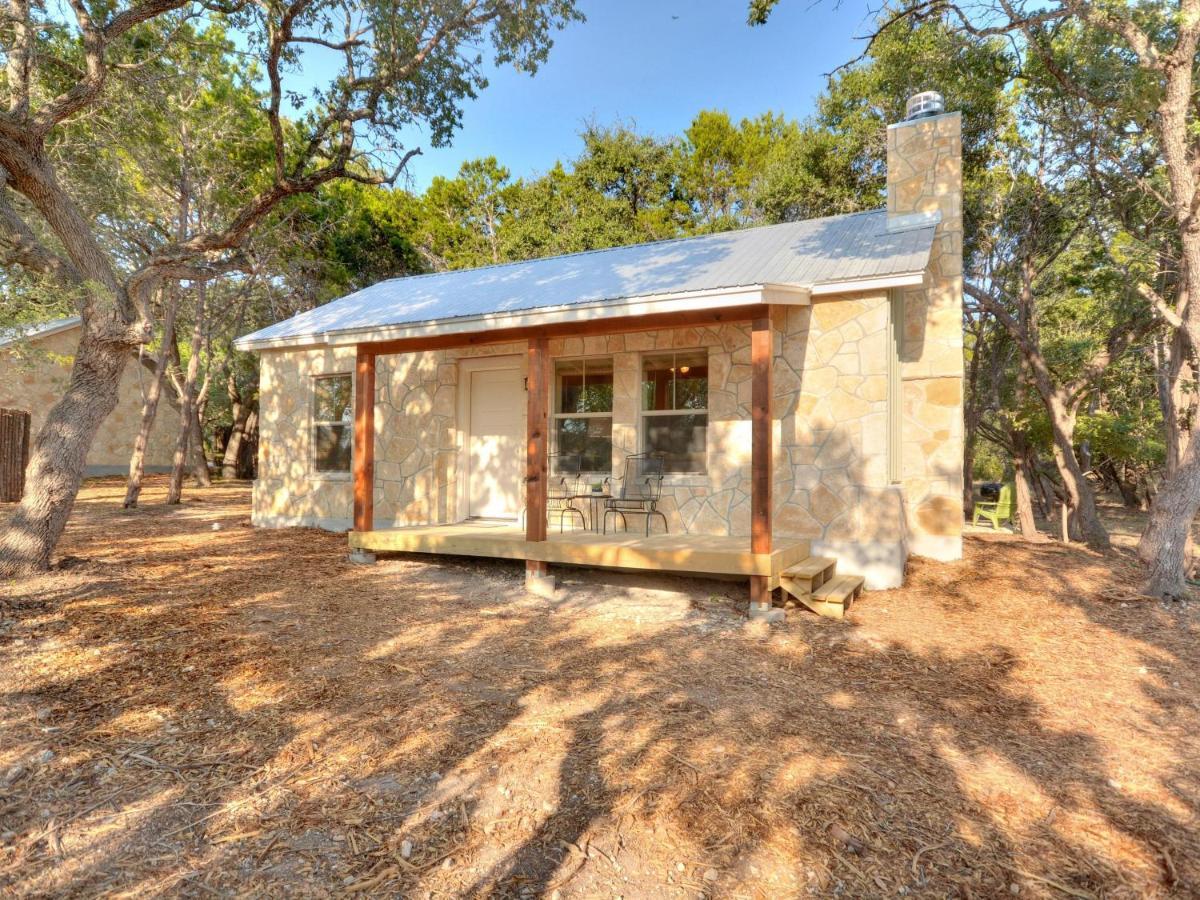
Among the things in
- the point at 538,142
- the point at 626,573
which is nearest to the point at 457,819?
the point at 626,573

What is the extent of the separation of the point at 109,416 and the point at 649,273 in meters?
17.7

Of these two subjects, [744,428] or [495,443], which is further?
[495,443]

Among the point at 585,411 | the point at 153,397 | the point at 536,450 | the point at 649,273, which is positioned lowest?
the point at 536,450

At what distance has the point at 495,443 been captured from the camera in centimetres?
870

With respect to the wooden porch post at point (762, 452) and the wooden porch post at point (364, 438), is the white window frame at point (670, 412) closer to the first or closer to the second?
the wooden porch post at point (762, 452)

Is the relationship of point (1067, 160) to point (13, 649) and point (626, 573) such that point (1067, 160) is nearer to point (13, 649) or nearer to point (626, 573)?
point (626, 573)

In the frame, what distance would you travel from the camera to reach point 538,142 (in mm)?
21781

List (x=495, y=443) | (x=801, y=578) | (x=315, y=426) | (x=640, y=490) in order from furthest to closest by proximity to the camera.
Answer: (x=315, y=426), (x=495, y=443), (x=640, y=490), (x=801, y=578)

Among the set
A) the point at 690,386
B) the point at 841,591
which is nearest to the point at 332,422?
the point at 690,386

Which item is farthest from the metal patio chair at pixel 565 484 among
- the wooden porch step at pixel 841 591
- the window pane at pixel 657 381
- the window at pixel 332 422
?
the window at pixel 332 422

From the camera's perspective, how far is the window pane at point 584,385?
800 cm

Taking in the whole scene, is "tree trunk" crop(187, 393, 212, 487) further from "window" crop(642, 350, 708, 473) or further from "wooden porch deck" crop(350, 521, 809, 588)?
"window" crop(642, 350, 708, 473)

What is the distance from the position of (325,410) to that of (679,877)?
903 centimetres

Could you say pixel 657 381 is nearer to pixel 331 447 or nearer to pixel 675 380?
pixel 675 380
